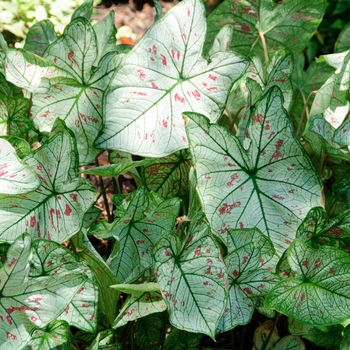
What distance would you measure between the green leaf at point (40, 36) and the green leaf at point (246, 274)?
3.15 ft

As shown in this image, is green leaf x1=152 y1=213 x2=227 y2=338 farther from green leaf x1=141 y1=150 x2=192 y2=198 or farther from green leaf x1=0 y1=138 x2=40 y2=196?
green leaf x1=141 y1=150 x2=192 y2=198

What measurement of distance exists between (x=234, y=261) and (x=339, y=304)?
239 mm

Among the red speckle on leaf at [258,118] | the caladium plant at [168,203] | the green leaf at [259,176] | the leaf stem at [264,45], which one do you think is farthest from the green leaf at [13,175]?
the leaf stem at [264,45]

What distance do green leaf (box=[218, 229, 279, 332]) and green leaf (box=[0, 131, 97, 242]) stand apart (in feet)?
1.11

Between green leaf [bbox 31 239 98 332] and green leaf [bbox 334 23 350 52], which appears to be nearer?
green leaf [bbox 31 239 98 332]

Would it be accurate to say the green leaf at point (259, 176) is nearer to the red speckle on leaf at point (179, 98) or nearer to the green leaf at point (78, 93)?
the red speckle on leaf at point (179, 98)

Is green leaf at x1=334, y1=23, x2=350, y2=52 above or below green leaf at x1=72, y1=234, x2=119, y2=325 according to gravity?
above

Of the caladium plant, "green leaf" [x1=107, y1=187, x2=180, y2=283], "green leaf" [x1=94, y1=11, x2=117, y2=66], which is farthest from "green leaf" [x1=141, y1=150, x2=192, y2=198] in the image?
"green leaf" [x1=94, y1=11, x2=117, y2=66]

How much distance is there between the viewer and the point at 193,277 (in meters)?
1.31

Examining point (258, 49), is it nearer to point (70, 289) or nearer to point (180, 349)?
point (180, 349)

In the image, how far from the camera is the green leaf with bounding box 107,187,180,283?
1.39 metres

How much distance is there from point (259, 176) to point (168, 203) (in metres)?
0.24

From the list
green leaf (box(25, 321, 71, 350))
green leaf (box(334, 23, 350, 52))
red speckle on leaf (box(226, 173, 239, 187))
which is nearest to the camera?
green leaf (box(25, 321, 71, 350))

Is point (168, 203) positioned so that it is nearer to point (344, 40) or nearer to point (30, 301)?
point (30, 301)
